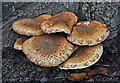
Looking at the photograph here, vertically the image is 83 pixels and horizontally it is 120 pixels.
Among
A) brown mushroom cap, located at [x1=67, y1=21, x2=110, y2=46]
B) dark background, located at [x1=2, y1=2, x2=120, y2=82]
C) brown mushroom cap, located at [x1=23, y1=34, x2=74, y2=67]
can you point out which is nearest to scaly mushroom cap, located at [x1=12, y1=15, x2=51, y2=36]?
brown mushroom cap, located at [x1=23, y1=34, x2=74, y2=67]

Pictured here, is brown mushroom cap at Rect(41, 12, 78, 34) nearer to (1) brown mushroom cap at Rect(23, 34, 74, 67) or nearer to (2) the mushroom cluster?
(2) the mushroom cluster

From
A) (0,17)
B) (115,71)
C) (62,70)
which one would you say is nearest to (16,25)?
(0,17)

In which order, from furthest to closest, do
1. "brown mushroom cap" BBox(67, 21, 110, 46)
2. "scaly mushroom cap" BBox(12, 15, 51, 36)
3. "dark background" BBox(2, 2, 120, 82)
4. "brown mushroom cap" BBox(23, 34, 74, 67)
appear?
"scaly mushroom cap" BBox(12, 15, 51, 36)
"dark background" BBox(2, 2, 120, 82)
"brown mushroom cap" BBox(67, 21, 110, 46)
"brown mushroom cap" BBox(23, 34, 74, 67)

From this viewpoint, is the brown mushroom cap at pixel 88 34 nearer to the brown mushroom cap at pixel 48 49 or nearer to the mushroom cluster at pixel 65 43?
the mushroom cluster at pixel 65 43

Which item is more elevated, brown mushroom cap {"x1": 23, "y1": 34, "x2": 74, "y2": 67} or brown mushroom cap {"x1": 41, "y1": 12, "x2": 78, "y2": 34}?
brown mushroom cap {"x1": 41, "y1": 12, "x2": 78, "y2": 34}

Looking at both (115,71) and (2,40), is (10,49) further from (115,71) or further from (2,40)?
(115,71)

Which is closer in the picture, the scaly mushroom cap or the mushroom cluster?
the mushroom cluster
